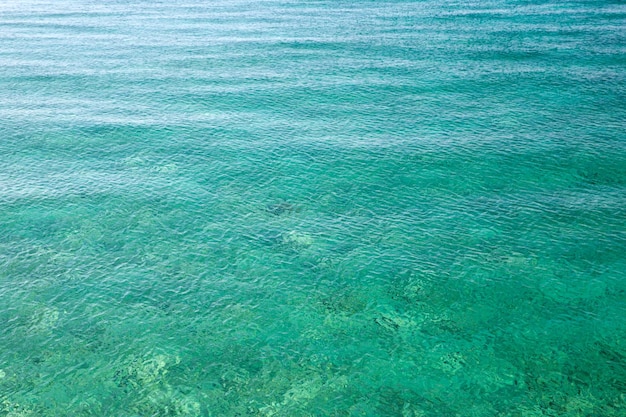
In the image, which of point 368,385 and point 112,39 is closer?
point 368,385

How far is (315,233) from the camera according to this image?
67812 millimetres

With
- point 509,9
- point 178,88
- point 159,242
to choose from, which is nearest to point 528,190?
point 159,242

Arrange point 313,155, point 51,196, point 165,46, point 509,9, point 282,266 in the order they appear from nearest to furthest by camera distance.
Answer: point 282,266
point 51,196
point 313,155
point 165,46
point 509,9

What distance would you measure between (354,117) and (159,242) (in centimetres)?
4874

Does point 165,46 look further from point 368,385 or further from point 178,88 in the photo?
point 368,385

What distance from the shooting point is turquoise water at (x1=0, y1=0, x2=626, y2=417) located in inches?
1880

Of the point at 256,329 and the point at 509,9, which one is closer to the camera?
the point at 256,329

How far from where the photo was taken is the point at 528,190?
249 feet

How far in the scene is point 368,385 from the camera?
47.3 meters

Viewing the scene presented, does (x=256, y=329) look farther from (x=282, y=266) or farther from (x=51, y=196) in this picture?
(x=51, y=196)

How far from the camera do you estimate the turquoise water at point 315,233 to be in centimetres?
4775

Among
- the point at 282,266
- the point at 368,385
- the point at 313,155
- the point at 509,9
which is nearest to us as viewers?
the point at 368,385

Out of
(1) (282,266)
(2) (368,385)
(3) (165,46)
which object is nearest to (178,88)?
(3) (165,46)

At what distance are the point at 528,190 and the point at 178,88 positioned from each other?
244ft
